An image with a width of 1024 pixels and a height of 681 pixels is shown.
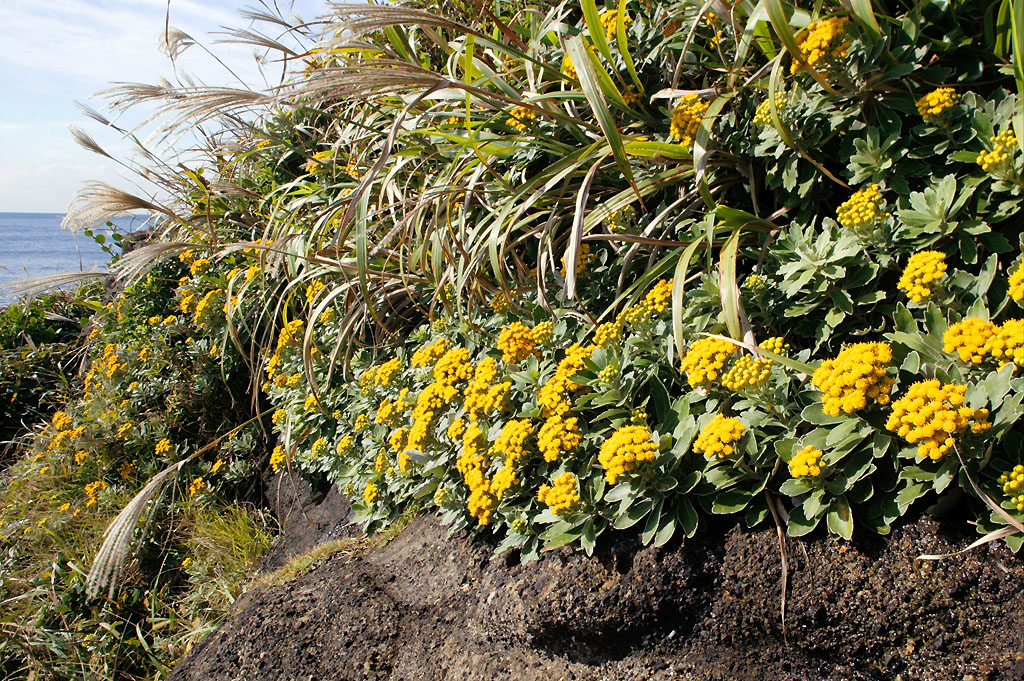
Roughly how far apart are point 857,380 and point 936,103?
0.82 metres

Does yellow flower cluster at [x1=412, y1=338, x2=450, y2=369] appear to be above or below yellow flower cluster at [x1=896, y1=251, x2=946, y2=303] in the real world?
below

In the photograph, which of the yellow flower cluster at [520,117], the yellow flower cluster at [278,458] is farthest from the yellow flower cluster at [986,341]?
the yellow flower cluster at [278,458]

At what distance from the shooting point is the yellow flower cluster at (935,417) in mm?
Answer: 1346

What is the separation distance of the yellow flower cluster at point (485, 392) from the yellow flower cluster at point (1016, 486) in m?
1.25

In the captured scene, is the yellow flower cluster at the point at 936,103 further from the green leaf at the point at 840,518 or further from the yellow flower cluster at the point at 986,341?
the green leaf at the point at 840,518

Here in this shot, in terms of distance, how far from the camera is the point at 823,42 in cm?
179

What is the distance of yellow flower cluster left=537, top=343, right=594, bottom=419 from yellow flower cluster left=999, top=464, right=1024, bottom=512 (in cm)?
100

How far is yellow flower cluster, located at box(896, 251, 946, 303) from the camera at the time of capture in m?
1.55

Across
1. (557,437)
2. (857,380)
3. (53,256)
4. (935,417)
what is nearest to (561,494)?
(557,437)

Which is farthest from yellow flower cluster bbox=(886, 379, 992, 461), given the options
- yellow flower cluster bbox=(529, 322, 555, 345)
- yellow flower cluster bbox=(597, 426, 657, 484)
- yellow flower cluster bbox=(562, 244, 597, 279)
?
yellow flower cluster bbox=(562, 244, 597, 279)

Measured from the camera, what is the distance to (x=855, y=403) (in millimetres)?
1436

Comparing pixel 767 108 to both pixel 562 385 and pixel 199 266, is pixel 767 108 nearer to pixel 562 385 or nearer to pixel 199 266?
pixel 562 385

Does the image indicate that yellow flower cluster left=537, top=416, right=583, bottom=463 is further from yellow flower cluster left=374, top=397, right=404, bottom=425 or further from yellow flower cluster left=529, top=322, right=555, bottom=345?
yellow flower cluster left=374, top=397, right=404, bottom=425

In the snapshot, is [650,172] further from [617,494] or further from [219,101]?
[219,101]
